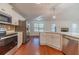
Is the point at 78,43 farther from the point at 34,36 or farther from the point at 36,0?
the point at 34,36

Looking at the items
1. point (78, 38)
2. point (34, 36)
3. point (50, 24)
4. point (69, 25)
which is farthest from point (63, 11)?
point (34, 36)

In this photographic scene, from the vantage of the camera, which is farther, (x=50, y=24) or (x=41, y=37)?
(x=50, y=24)

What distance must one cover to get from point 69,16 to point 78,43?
2976 mm


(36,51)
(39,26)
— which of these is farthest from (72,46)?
(39,26)

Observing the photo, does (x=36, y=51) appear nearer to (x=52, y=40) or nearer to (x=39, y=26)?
(x=52, y=40)

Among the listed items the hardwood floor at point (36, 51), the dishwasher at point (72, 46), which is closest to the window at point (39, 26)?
the hardwood floor at point (36, 51)

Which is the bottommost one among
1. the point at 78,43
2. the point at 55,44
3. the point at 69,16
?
the point at 55,44

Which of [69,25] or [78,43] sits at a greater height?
[69,25]

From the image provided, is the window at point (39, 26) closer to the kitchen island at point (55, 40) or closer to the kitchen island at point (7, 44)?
the kitchen island at point (55, 40)

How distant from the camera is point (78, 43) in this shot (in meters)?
2.27

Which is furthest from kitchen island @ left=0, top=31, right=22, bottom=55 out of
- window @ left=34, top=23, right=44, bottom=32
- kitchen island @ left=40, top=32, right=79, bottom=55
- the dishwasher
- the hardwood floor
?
window @ left=34, top=23, right=44, bottom=32

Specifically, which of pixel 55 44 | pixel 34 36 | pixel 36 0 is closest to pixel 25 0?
pixel 36 0

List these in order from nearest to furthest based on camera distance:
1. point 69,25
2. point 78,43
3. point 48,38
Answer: point 78,43, point 48,38, point 69,25
